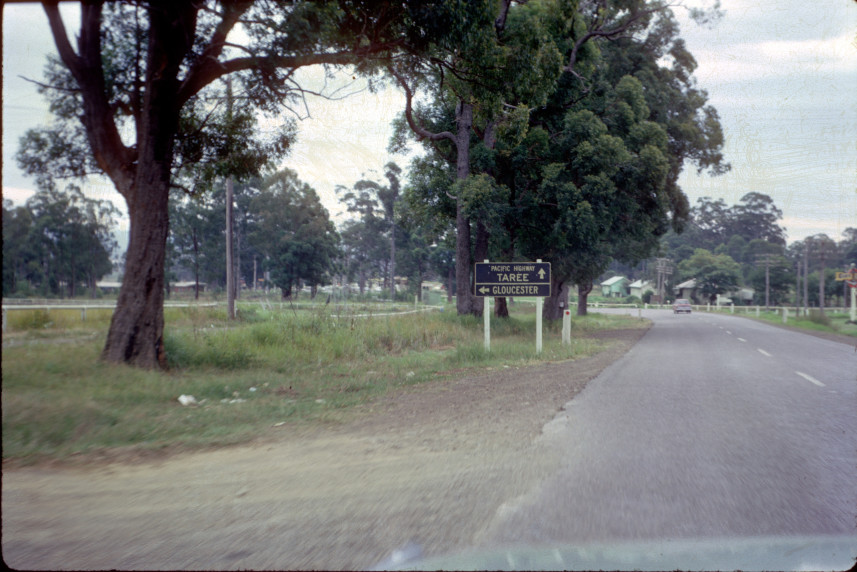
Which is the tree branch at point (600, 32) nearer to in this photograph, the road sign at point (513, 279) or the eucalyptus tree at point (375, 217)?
the road sign at point (513, 279)

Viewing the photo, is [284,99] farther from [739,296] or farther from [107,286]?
[739,296]

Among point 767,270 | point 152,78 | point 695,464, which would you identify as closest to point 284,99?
point 152,78

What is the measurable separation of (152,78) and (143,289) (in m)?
3.33

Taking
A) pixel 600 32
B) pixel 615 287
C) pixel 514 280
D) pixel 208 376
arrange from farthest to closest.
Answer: pixel 615 287, pixel 600 32, pixel 514 280, pixel 208 376

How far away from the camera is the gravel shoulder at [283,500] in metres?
3.56

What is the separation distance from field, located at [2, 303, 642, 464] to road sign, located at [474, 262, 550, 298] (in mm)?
1569

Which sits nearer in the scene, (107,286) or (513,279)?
(107,286)

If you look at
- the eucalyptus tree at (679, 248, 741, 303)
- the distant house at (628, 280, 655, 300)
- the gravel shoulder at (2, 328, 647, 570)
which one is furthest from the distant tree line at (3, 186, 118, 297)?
the distant house at (628, 280, 655, 300)

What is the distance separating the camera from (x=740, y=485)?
4887 mm

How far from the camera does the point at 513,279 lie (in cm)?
1600

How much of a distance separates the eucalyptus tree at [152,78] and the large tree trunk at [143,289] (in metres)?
0.02

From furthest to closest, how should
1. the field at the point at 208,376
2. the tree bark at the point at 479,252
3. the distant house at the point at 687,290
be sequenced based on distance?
the distant house at the point at 687,290 < the tree bark at the point at 479,252 < the field at the point at 208,376

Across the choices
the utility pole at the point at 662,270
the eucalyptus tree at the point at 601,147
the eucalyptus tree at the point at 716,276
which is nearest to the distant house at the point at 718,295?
the eucalyptus tree at the point at 716,276

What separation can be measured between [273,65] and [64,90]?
10.4 feet
